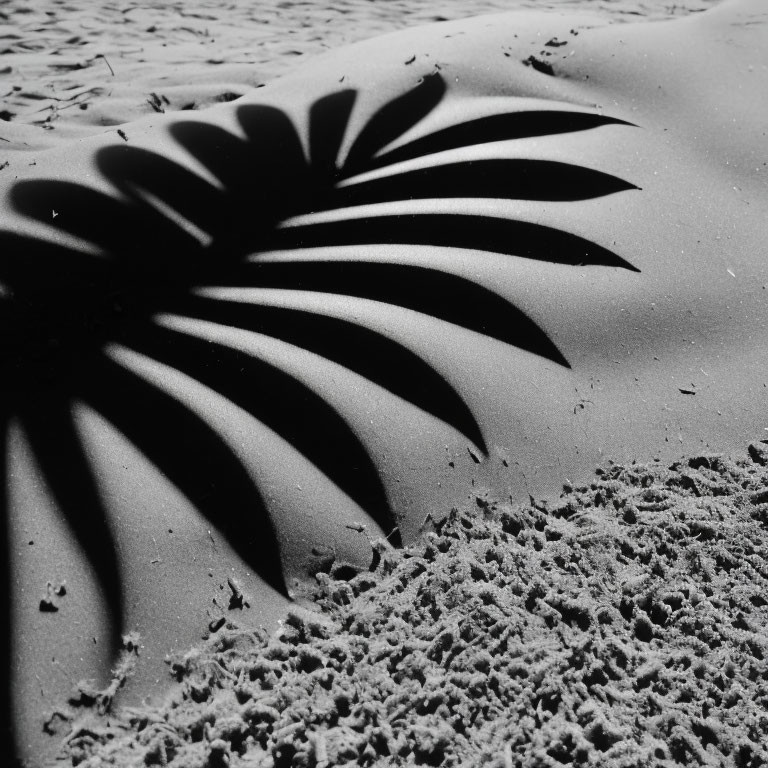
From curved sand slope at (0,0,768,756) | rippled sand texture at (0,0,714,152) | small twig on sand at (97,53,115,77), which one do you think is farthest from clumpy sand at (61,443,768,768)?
small twig on sand at (97,53,115,77)

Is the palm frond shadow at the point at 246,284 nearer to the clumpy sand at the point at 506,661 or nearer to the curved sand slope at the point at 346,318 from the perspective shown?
the curved sand slope at the point at 346,318

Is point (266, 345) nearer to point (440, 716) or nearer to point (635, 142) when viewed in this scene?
point (440, 716)

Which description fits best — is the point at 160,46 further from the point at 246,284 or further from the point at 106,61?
the point at 246,284

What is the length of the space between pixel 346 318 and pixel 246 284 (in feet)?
0.89

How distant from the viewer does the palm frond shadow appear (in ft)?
4.57

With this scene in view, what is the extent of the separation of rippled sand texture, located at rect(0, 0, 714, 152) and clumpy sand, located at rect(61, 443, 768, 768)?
68.5 inches

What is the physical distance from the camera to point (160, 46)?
9.85 feet

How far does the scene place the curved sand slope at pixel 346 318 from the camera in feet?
4.24

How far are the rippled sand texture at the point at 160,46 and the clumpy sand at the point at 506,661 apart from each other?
174 centimetres

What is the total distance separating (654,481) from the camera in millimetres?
1451

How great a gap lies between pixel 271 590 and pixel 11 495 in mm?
512

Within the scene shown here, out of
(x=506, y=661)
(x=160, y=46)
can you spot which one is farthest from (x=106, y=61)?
(x=506, y=661)

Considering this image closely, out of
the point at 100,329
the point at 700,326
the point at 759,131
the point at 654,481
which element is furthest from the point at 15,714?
the point at 759,131

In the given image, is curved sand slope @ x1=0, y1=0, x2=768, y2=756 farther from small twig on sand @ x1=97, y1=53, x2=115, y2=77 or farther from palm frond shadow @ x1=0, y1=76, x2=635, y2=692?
small twig on sand @ x1=97, y1=53, x2=115, y2=77
